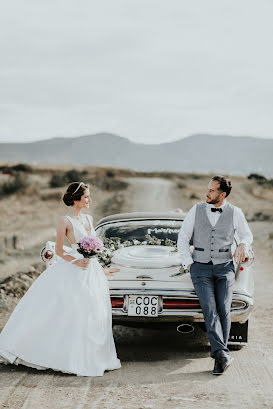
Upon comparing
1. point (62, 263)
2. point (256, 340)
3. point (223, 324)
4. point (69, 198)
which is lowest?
point (256, 340)

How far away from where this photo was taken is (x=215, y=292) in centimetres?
636

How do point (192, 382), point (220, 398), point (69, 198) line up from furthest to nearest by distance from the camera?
point (69, 198), point (192, 382), point (220, 398)

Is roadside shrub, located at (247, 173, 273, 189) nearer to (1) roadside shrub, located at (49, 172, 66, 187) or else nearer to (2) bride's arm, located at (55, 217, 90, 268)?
(1) roadside shrub, located at (49, 172, 66, 187)

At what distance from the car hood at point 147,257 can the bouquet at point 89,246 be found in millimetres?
635

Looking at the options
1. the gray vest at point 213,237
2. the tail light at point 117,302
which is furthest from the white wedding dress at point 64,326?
the gray vest at point 213,237

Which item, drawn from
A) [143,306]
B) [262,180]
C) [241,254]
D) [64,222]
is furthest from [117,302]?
[262,180]

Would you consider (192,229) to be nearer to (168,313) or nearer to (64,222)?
(168,313)

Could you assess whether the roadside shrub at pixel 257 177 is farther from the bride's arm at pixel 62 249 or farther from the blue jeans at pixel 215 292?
the bride's arm at pixel 62 249

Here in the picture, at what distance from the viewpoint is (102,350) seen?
6.15 metres

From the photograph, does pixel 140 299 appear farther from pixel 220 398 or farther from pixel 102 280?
pixel 220 398

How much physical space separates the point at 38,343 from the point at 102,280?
0.84 meters

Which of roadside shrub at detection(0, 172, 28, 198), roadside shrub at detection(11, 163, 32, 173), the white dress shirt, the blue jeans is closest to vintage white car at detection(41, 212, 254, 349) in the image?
the blue jeans

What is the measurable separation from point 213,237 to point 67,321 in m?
1.57

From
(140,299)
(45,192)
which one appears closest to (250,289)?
(140,299)
